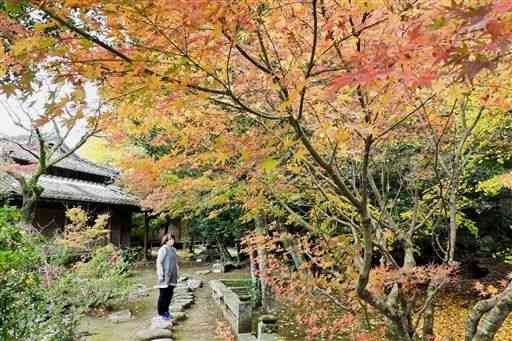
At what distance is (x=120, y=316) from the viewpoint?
29.3 feet

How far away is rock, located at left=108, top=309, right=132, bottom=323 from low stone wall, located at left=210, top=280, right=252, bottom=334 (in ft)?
6.83

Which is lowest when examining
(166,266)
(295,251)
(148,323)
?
(148,323)

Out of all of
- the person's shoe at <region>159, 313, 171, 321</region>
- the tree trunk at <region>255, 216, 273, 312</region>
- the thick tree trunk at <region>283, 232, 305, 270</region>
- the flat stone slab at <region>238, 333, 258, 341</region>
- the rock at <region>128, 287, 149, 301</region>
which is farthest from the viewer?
the rock at <region>128, 287, 149, 301</region>

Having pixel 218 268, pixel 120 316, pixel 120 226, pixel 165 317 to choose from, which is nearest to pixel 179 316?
pixel 165 317

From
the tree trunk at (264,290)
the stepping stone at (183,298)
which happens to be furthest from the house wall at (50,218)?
the tree trunk at (264,290)

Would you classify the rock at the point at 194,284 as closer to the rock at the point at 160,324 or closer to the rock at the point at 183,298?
the rock at the point at 183,298

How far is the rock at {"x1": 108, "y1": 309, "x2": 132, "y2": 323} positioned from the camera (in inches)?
345

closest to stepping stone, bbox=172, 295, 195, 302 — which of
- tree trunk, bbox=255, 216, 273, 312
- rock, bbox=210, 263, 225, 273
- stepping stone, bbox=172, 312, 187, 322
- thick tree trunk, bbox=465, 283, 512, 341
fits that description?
stepping stone, bbox=172, 312, 187, 322

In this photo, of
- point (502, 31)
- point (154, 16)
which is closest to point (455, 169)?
point (502, 31)

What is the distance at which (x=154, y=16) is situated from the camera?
6.75 ft

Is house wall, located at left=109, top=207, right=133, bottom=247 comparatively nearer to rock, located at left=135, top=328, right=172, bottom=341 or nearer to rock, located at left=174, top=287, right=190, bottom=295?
rock, located at left=174, top=287, right=190, bottom=295

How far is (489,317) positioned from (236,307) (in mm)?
5149

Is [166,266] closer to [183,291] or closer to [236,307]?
[236,307]

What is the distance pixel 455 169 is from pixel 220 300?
7195 mm
